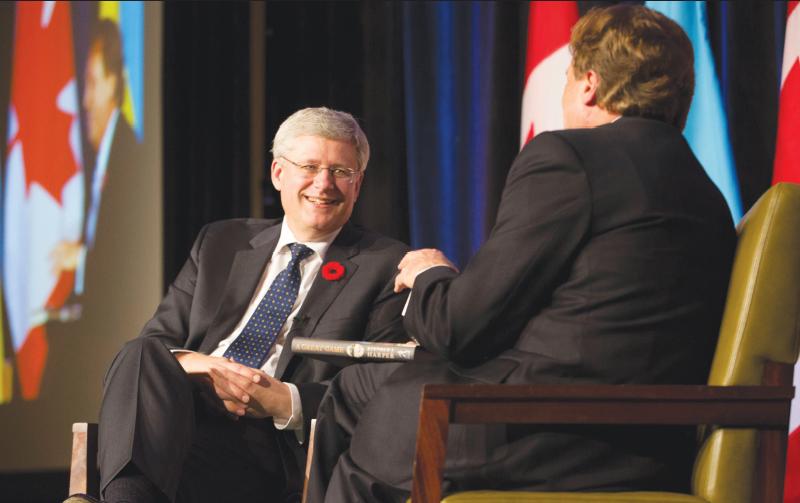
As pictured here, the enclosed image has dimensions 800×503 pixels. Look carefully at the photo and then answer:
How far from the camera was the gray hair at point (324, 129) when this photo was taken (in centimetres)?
259

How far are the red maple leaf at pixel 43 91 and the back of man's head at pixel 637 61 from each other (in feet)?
9.46

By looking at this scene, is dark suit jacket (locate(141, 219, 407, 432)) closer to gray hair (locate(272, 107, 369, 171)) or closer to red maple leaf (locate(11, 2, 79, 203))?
gray hair (locate(272, 107, 369, 171))

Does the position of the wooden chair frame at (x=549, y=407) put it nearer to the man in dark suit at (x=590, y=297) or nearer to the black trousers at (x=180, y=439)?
the man in dark suit at (x=590, y=297)

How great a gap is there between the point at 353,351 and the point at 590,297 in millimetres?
466

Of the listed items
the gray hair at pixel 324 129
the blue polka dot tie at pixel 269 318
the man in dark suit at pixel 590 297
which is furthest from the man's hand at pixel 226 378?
the gray hair at pixel 324 129

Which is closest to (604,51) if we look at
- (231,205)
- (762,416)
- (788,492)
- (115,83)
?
(762,416)

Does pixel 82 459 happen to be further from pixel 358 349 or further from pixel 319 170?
pixel 319 170

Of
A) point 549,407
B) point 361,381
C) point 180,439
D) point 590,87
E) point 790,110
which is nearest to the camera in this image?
point 549,407

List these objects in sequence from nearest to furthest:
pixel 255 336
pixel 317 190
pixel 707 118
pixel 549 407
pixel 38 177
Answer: pixel 549 407 < pixel 255 336 < pixel 317 190 < pixel 707 118 < pixel 38 177

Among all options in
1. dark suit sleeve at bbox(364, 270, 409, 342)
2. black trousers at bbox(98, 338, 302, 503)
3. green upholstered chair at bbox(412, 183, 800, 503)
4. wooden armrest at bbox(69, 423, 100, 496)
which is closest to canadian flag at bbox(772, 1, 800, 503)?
dark suit sleeve at bbox(364, 270, 409, 342)

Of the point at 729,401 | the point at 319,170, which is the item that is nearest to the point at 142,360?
the point at 319,170

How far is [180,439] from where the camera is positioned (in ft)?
6.81

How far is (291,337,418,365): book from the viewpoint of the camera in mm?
1834

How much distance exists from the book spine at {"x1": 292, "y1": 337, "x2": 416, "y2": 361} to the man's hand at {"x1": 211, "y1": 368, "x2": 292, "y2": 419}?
332 mm
